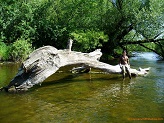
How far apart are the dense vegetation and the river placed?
1643 centimetres

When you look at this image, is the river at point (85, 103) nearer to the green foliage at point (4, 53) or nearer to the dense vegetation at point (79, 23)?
the green foliage at point (4, 53)

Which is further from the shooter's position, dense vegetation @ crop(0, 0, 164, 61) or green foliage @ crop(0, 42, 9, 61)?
dense vegetation @ crop(0, 0, 164, 61)

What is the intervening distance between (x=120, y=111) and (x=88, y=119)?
5.75 ft

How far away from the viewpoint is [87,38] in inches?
1337

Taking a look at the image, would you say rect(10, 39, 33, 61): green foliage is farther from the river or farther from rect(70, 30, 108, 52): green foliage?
the river

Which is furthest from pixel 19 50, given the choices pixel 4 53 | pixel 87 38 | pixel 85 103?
pixel 85 103

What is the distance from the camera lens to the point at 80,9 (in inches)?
1489

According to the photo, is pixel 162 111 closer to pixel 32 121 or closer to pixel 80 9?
pixel 32 121

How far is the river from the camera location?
33.2 feet

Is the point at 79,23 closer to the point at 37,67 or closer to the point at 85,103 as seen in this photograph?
the point at 37,67

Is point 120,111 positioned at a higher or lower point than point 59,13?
lower

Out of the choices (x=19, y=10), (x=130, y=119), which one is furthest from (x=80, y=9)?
(x=130, y=119)

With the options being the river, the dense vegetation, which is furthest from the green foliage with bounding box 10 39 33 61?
the river

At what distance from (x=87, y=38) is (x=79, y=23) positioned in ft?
15.5
